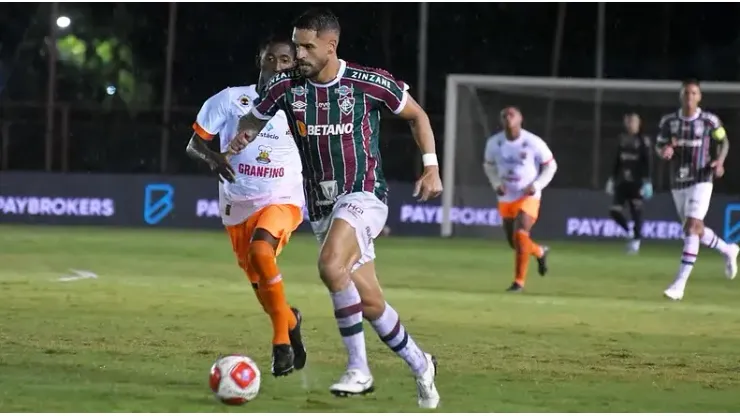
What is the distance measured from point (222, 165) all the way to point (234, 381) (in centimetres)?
170

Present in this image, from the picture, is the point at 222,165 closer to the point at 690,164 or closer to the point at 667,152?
the point at 667,152

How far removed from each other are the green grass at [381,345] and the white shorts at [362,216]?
2.69 ft

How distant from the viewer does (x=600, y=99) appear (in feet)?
88.7

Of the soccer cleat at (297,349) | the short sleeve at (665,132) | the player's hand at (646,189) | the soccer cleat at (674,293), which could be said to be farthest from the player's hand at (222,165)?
the player's hand at (646,189)

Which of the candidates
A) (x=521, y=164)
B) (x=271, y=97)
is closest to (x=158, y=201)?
(x=521, y=164)

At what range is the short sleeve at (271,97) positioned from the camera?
26.3ft

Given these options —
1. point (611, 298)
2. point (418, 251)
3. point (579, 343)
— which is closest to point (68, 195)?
point (418, 251)

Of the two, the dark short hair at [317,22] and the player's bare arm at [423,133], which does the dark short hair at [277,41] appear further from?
the player's bare arm at [423,133]

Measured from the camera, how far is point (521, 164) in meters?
16.7

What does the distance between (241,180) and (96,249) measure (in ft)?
38.4

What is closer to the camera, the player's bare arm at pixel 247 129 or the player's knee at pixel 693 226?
the player's bare arm at pixel 247 129

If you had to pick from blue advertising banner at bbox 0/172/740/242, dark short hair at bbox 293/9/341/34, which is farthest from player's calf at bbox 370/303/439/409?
blue advertising banner at bbox 0/172/740/242

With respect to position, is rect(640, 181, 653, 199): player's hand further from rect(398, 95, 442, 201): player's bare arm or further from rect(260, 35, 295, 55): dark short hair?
rect(398, 95, 442, 201): player's bare arm

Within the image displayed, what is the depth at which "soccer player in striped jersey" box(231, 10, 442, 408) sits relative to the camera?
7.61 m
